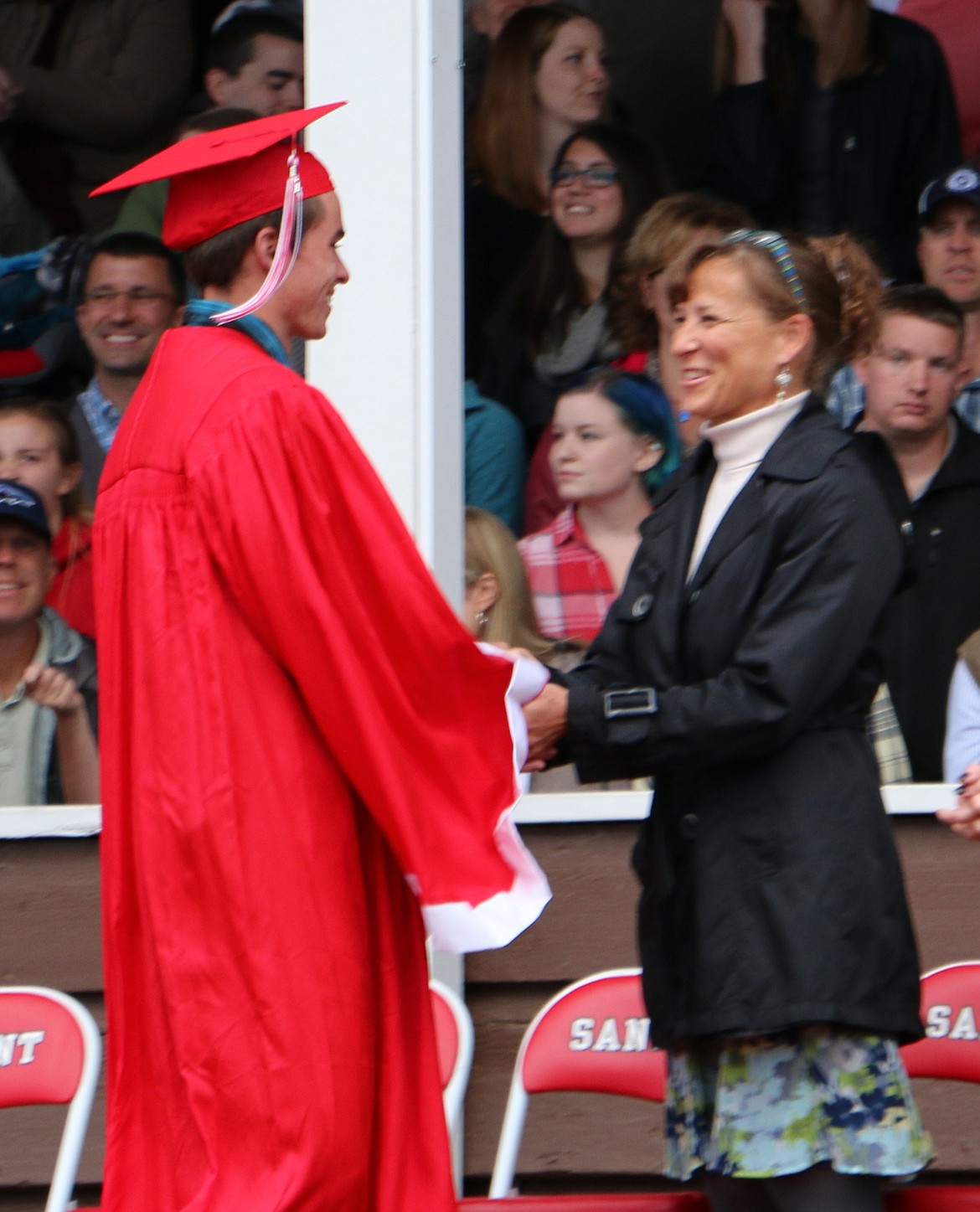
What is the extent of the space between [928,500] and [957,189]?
87 cm

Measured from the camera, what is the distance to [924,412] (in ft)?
13.4

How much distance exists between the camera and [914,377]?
4.10 m

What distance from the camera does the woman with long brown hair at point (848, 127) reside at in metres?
4.61

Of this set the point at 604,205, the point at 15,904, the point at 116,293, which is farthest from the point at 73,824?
the point at 604,205

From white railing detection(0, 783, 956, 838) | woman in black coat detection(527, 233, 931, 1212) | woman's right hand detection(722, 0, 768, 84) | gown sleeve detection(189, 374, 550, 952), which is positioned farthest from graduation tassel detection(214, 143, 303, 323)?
woman's right hand detection(722, 0, 768, 84)

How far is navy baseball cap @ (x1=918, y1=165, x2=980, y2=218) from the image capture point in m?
4.41

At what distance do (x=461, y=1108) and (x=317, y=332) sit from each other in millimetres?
1845

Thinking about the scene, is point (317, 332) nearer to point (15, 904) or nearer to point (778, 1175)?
point (778, 1175)

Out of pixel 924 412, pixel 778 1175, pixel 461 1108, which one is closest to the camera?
pixel 778 1175

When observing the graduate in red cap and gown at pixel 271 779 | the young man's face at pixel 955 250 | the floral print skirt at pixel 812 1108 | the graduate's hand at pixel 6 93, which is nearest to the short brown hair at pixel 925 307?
the young man's face at pixel 955 250

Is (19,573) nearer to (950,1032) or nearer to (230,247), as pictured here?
(230,247)

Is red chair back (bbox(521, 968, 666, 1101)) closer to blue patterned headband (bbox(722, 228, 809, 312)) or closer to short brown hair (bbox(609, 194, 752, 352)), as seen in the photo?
blue patterned headband (bbox(722, 228, 809, 312))

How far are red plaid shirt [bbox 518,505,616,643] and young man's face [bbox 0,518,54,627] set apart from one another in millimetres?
1043

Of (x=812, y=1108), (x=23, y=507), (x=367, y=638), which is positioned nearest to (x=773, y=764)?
(x=812, y=1108)
